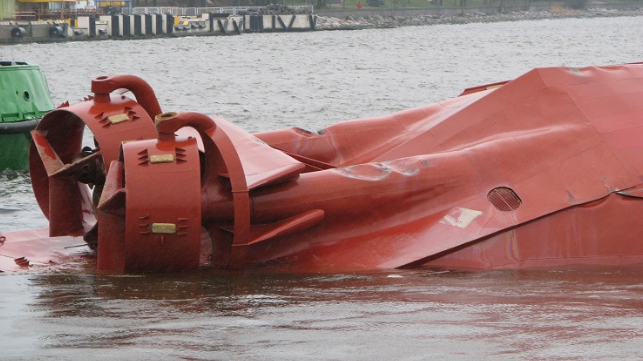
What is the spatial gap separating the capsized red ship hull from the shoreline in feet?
312

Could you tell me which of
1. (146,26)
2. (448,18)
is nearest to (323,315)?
(146,26)

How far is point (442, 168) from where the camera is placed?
6848 mm

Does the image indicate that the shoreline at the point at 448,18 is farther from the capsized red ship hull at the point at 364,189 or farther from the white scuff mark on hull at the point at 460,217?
the white scuff mark on hull at the point at 460,217

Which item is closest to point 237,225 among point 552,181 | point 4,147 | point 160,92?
point 552,181

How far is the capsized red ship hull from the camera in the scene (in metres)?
5.98

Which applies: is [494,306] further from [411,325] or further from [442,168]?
[442,168]

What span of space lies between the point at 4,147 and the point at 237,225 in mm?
9306

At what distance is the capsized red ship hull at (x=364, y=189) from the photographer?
235 inches

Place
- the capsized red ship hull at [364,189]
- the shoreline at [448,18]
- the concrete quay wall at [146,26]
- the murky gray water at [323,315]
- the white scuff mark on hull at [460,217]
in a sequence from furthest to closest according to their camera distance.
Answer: the shoreline at [448,18], the concrete quay wall at [146,26], the white scuff mark on hull at [460,217], the capsized red ship hull at [364,189], the murky gray water at [323,315]

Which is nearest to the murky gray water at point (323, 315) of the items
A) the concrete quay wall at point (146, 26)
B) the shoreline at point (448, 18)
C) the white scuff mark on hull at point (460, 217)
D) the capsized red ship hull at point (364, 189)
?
the capsized red ship hull at point (364, 189)

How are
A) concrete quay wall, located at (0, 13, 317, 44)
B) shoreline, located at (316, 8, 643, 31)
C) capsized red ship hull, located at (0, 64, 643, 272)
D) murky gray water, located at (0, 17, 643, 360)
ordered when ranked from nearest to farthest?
murky gray water, located at (0, 17, 643, 360)
capsized red ship hull, located at (0, 64, 643, 272)
concrete quay wall, located at (0, 13, 317, 44)
shoreline, located at (316, 8, 643, 31)

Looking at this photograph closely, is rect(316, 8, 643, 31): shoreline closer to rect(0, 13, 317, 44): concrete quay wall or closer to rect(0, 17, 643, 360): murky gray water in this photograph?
rect(0, 13, 317, 44): concrete quay wall

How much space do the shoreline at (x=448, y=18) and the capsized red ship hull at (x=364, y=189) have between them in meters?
95.2

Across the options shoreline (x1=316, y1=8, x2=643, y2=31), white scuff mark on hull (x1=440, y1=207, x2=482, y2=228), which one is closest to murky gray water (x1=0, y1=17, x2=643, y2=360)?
white scuff mark on hull (x1=440, y1=207, x2=482, y2=228)
